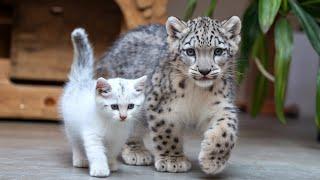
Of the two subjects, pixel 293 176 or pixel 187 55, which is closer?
pixel 187 55

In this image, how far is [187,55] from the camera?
2.05 m

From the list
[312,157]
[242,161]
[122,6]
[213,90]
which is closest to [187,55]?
[213,90]

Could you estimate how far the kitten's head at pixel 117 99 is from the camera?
1.93 meters

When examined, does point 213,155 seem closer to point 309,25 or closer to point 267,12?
point 267,12

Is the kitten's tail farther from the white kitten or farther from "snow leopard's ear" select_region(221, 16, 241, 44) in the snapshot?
"snow leopard's ear" select_region(221, 16, 241, 44)

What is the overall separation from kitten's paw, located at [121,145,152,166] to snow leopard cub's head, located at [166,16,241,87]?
387 mm

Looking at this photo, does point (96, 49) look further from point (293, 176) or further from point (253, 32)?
point (293, 176)

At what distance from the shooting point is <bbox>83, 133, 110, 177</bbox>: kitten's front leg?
1963 millimetres

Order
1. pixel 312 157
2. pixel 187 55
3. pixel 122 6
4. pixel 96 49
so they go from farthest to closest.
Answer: pixel 96 49 → pixel 122 6 → pixel 312 157 → pixel 187 55

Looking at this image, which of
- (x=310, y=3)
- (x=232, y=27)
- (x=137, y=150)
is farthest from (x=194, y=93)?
(x=310, y=3)

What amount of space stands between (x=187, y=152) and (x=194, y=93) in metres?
0.58

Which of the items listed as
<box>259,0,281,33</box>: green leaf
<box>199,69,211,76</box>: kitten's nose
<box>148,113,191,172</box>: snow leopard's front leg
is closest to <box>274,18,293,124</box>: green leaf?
<box>259,0,281,33</box>: green leaf

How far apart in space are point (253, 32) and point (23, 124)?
1.32m

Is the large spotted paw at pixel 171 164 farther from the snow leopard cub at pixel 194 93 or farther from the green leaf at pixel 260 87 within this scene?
the green leaf at pixel 260 87
